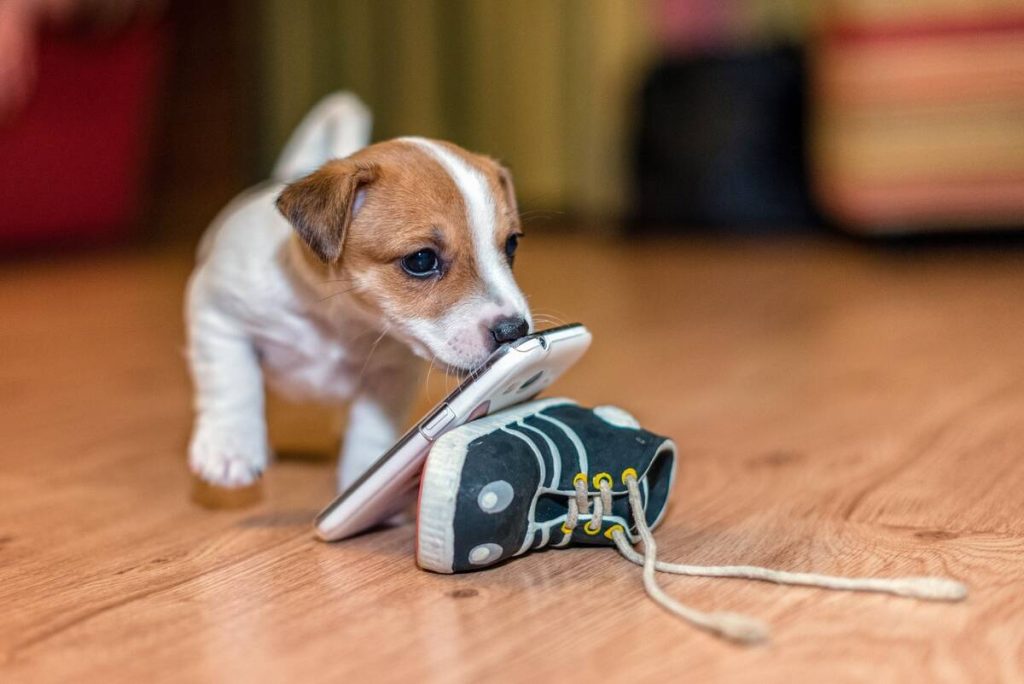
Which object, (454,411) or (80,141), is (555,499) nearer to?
(454,411)

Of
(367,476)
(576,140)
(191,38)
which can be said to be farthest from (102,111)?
(367,476)

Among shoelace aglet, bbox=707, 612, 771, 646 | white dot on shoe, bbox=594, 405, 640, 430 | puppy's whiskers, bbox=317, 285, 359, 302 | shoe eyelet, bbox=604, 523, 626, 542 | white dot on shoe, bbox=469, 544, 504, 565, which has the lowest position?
shoe eyelet, bbox=604, 523, 626, 542

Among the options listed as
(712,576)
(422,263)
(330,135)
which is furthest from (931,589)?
(330,135)

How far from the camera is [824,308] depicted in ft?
12.7

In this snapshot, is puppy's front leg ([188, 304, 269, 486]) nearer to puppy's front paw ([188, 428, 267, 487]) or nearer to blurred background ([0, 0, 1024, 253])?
puppy's front paw ([188, 428, 267, 487])

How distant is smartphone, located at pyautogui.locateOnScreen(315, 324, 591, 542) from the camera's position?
1.48 metres

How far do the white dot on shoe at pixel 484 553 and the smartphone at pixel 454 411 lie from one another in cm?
14

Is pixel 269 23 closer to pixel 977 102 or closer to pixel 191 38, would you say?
pixel 191 38

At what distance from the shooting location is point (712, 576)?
56.9 inches

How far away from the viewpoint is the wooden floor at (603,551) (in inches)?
48.2

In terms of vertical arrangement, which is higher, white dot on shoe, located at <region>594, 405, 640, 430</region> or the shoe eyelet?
white dot on shoe, located at <region>594, 405, 640, 430</region>

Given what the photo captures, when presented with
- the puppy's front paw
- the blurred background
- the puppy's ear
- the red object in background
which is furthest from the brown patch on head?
the red object in background

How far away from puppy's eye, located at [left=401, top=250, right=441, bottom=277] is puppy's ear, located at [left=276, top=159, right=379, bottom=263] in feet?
0.32

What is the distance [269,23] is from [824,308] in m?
4.83
